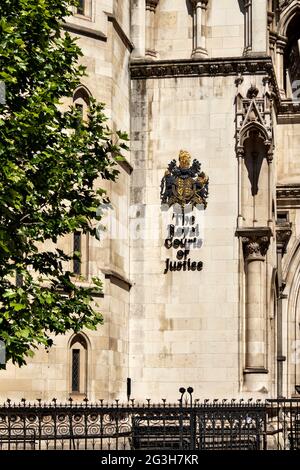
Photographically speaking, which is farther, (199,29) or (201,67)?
(199,29)

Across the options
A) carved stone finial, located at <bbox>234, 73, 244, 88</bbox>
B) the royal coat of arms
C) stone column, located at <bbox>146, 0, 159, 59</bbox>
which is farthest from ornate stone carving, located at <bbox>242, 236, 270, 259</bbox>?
stone column, located at <bbox>146, 0, 159, 59</bbox>

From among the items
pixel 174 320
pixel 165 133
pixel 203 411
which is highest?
pixel 165 133

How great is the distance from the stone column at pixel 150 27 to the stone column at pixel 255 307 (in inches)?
229

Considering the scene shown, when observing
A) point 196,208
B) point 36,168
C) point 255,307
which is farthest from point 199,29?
point 36,168

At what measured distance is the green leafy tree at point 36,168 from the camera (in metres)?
23.4

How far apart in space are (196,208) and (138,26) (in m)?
5.58

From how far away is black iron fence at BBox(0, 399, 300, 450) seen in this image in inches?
1065

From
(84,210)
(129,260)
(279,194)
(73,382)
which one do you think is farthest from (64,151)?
(279,194)

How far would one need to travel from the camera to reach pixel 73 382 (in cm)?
3309

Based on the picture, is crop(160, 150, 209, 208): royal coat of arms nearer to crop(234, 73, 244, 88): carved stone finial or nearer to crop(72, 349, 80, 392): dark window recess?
crop(234, 73, 244, 88): carved stone finial

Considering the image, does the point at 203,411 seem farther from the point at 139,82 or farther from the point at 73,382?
the point at 139,82

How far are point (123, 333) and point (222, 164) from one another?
548 centimetres

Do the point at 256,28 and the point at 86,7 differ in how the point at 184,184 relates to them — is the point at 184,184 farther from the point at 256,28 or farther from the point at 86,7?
the point at 86,7

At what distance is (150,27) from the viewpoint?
38.3 m
